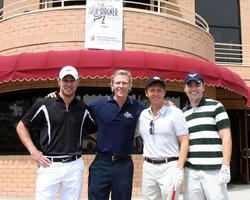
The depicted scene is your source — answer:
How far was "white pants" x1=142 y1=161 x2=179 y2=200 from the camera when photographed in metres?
4.87

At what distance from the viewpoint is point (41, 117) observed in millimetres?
4934

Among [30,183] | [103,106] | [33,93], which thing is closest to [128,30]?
[33,93]

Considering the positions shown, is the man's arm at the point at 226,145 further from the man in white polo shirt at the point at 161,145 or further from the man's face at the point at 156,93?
the man's face at the point at 156,93

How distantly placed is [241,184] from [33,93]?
791cm

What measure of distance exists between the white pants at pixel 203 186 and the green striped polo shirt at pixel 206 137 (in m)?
0.07

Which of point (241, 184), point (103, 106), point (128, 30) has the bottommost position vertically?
point (241, 184)

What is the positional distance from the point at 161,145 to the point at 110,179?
72 centimetres

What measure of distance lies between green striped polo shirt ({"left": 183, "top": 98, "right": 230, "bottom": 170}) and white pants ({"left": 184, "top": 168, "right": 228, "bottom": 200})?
0.07 metres

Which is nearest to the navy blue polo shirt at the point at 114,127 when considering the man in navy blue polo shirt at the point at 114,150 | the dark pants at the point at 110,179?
the man in navy blue polo shirt at the point at 114,150

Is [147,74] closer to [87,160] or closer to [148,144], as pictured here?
[87,160]

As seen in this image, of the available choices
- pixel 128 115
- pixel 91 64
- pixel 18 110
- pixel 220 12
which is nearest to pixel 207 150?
pixel 128 115

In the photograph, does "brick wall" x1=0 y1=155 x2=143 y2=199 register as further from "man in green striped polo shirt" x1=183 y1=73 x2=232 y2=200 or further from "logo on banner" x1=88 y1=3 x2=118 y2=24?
"man in green striped polo shirt" x1=183 y1=73 x2=232 y2=200

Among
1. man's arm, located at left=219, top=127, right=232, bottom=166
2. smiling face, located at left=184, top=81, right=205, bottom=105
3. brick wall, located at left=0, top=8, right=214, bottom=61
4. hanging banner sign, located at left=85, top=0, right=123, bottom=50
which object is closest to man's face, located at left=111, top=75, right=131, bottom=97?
smiling face, located at left=184, top=81, right=205, bottom=105

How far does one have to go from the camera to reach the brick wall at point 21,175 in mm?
10531
